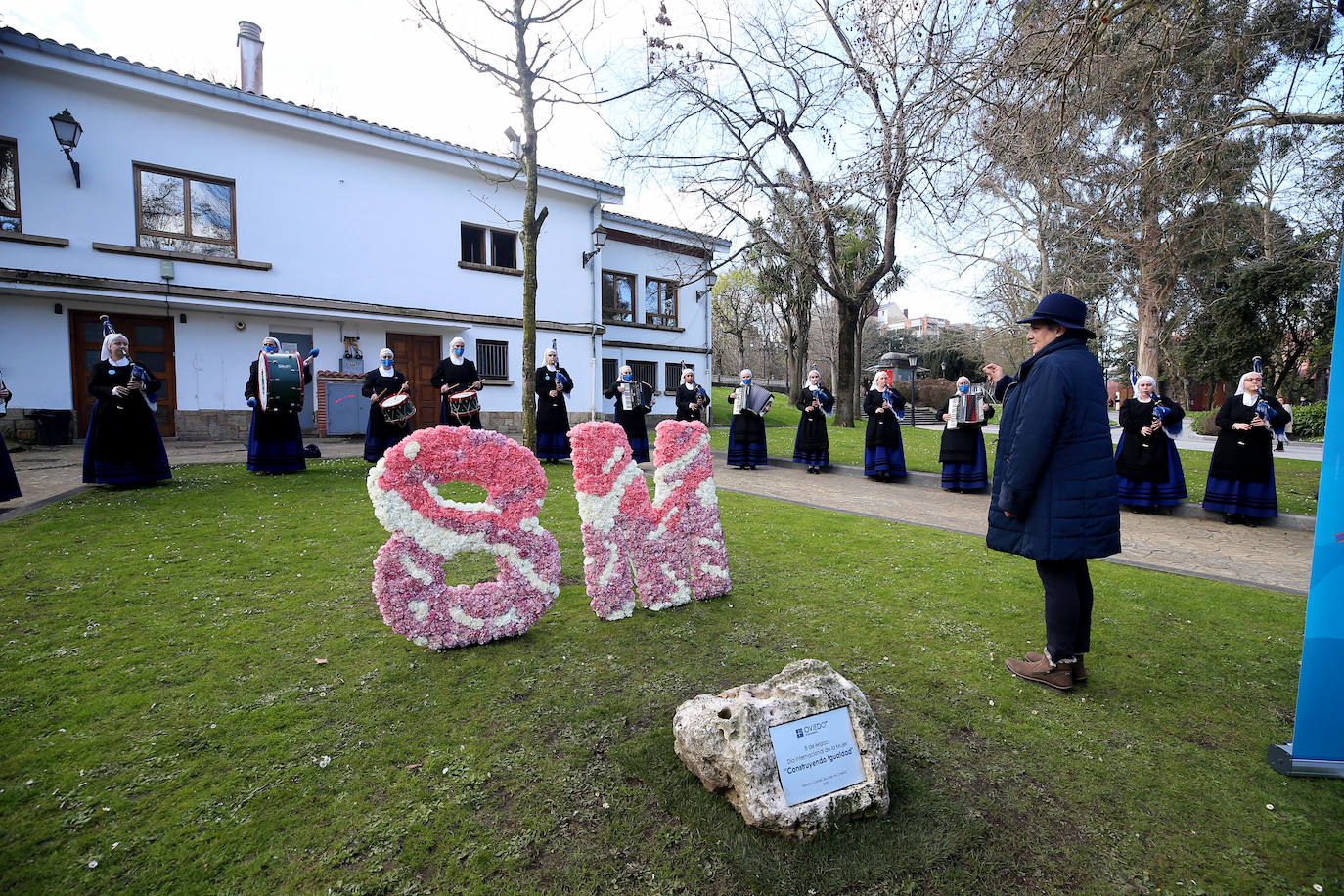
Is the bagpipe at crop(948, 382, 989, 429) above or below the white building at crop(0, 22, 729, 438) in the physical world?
below

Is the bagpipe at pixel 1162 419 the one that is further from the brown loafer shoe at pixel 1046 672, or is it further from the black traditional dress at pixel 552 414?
the black traditional dress at pixel 552 414

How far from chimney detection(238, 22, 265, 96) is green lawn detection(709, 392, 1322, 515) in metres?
16.0

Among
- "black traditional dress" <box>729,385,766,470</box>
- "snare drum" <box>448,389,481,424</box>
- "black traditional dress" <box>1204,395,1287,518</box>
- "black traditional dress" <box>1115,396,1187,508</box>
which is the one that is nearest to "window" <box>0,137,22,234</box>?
"snare drum" <box>448,389,481,424</box>

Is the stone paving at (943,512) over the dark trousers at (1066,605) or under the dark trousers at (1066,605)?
under

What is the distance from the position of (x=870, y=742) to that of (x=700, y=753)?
0.69 metres

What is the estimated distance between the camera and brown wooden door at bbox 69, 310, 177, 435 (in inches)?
536

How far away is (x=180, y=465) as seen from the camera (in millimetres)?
10641

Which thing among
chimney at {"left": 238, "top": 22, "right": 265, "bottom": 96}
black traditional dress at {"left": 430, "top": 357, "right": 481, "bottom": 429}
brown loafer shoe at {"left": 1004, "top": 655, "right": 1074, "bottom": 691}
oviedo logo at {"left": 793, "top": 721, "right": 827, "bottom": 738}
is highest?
chimney at {"left": 238, "top": 22, "right": 265, "bottom": 96}

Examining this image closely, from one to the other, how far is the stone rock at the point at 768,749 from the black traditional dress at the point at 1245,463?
27.8 feet

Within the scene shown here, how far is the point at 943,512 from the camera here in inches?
357

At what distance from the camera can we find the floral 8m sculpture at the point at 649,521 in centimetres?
436

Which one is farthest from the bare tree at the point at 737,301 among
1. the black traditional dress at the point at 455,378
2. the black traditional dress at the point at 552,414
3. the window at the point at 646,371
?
the black traditional dress at the point at 455,378

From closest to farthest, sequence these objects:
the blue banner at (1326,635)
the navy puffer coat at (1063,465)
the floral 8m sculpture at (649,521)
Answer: the blue banner at (1326,635)
the navy puffer coat at (1063,465)
the floral 8m sculpture at (649,521)

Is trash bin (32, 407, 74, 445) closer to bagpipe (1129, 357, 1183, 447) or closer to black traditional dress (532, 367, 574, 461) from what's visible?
black traditional dress (532, 367, 574, 461)
